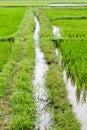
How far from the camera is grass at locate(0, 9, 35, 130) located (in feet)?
15.5

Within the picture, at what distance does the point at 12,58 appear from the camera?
8516mm

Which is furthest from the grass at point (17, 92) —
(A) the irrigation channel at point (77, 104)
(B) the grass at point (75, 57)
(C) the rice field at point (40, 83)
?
(B) the grass at point (75, 57)

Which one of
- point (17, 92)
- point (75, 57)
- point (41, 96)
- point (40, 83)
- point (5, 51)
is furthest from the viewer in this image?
point (5, 51)

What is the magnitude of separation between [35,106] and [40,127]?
63cm

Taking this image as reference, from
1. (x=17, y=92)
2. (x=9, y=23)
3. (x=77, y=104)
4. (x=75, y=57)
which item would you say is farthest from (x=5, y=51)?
(x=9, y=23)

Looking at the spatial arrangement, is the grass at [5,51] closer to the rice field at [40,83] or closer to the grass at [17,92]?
the rice field at [40,83]

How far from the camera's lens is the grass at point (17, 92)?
15.5 feet

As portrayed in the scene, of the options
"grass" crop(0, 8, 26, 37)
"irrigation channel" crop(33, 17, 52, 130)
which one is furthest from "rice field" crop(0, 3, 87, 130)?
"grass" crop(0, 8, 26, 37)

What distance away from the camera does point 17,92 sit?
5.74 metres

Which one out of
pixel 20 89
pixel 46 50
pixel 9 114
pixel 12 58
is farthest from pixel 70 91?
pixel 46 50

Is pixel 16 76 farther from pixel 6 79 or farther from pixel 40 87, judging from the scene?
pixel 40 87

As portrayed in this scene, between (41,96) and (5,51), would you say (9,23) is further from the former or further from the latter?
(41,96)

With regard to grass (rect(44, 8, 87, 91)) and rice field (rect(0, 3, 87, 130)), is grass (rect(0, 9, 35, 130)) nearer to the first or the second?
rice field (rect(0, 3, 87, 130))

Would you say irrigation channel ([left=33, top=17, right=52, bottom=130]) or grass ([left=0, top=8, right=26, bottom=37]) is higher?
irrigation channel ([left=33, top=17, right=52, bottom=130])
